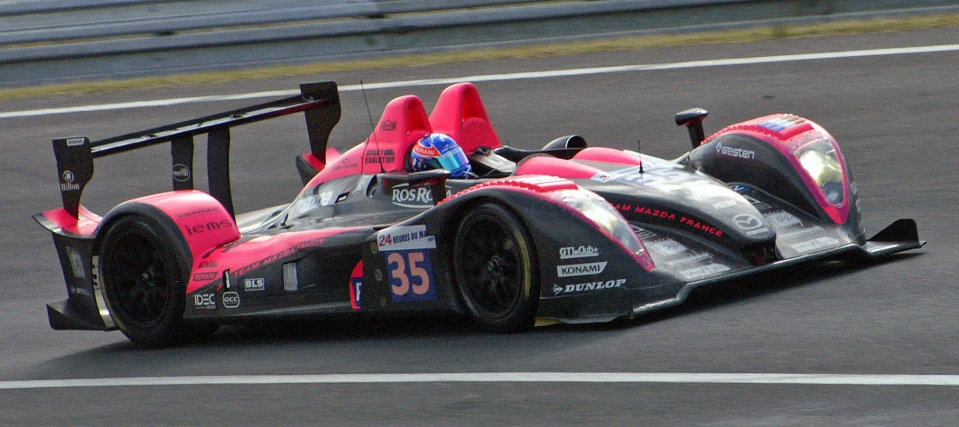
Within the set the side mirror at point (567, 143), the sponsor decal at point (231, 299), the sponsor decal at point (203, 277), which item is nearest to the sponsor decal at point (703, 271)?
the side mirror at point (567, 143)

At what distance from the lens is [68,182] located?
24.8 ft

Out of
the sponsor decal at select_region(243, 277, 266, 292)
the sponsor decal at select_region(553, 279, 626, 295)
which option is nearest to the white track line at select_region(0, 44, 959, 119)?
the sponsor decal at select_region(243, 277, 266, 292)

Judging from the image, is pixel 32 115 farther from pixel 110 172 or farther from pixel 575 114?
pixel 575 114

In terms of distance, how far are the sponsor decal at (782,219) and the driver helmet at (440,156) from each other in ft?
5.10

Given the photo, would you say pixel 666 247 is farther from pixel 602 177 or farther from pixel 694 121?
pixel 694 121

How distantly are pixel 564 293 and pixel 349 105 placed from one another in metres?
7.06

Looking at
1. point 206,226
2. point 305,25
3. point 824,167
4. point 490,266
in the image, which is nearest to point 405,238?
point 490,266

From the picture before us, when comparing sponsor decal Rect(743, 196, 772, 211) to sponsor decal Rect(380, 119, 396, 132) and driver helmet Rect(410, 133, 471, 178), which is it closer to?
driver helmet Rect(410, 133, 471, 178)

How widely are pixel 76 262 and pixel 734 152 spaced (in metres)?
3.70

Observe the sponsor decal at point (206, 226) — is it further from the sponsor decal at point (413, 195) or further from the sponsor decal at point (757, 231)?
the sponsor decal at point (757, 231)

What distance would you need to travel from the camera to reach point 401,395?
495 cm

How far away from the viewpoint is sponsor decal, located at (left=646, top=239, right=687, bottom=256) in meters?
5.94

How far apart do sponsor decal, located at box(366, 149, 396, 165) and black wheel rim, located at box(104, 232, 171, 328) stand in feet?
4.03

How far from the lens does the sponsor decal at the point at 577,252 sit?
557cm
